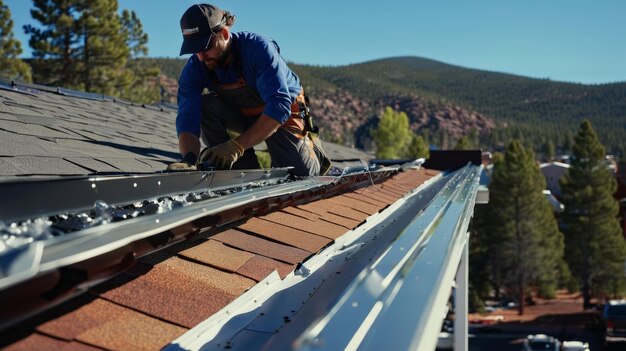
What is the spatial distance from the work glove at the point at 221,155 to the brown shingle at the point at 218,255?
4.85ft

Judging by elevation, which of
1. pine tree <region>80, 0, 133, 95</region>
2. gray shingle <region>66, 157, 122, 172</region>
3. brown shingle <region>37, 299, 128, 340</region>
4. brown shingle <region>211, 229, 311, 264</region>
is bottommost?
brown shingle <region>211, 229, 311, 264</region>

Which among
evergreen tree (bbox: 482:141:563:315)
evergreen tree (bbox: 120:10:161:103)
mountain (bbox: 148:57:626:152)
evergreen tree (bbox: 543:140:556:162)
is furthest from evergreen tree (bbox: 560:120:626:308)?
mountain (bbox: 148:57:626:152)

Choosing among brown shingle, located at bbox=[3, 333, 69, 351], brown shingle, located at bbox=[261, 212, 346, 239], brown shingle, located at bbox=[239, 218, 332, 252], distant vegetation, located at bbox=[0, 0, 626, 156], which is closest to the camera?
brown shingle, located at bbox=[3, 333, 69, 351]

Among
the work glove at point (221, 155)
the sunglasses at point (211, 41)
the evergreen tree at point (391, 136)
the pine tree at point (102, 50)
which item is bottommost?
the evergreen tree at point (391, 136)

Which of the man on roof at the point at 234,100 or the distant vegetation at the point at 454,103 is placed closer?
the man on roof at the point at 234,100

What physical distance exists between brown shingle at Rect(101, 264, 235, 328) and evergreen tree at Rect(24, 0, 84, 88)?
30.3 metres

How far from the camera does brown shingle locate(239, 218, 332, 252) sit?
211cm

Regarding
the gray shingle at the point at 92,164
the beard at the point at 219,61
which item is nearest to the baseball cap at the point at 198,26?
the beard at the point at 219,61

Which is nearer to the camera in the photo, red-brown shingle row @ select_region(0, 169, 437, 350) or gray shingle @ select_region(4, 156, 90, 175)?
red-brown shingle row @ select_region(0, 169, 437, 350)

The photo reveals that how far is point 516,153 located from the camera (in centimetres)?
3484

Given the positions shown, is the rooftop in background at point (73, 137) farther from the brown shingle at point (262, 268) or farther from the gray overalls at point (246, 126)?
the brown shingle at point (262, 268)

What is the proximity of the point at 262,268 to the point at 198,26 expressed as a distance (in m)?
1.81

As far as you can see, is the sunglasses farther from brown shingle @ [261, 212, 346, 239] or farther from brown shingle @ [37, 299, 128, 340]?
brown shingle @ [37, 299, 128, 340]

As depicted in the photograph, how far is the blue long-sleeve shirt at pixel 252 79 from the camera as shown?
3.33 m
